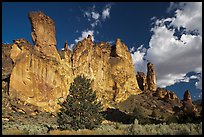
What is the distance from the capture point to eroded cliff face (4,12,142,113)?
328 feet

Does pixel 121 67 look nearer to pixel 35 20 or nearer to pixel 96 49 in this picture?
pixel 96 49

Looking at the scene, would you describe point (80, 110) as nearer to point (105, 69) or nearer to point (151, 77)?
point (105, 69)

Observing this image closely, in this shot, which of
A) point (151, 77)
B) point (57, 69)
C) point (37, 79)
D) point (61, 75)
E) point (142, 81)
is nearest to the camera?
point (37, 79)

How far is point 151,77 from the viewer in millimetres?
174750

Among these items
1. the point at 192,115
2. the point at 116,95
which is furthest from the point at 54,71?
the point at 192,115

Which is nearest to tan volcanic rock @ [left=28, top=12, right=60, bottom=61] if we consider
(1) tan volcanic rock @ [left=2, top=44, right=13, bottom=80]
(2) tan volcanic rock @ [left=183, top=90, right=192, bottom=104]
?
(1) tan volcanic rock @ [left=2, top=44, right=13, bottom=80]

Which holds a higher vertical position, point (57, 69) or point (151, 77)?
point (151, 77)

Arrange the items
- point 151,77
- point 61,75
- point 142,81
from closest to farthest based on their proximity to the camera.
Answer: point 61,75 → point 142,81 → point 151,77

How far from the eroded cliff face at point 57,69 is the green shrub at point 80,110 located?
73.4m

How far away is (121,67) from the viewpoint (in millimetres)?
148125

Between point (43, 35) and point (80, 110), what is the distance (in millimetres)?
98053

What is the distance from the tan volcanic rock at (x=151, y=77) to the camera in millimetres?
172350

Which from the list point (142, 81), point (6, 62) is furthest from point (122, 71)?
point (6, 62)

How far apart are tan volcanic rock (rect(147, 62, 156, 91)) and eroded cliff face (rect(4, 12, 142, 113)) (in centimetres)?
2237
